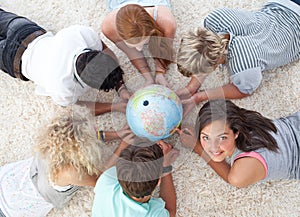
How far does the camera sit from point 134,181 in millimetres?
1031

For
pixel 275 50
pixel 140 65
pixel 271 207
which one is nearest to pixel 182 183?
pixel 271 207

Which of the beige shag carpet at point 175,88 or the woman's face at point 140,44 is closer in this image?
the woman's face at point 140,44

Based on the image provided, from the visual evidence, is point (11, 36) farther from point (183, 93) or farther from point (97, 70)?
point (183, 93)

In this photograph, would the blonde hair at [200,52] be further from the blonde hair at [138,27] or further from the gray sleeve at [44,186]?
the gray sleeve at [44,186]

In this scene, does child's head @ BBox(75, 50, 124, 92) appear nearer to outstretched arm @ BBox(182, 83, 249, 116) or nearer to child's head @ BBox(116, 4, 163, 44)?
child's head @ BBox(116, 4, 163, 44)

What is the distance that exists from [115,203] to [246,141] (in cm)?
44

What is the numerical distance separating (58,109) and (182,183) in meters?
0.53

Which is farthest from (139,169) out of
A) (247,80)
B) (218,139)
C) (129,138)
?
(247,80)

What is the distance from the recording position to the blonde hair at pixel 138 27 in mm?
1150

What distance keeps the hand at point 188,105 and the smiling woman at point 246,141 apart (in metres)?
0.04

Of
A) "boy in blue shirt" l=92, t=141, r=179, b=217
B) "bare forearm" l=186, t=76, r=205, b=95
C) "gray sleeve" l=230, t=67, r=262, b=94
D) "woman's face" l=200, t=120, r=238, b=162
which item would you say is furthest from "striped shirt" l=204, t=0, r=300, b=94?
"boy in blue shirt" l=92, t=141, r=179, b=217

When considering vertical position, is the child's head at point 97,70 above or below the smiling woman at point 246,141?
above

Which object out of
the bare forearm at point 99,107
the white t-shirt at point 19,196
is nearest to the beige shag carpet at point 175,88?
the bare forearm at point 99,107

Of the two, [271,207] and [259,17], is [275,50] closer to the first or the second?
[259,17]
